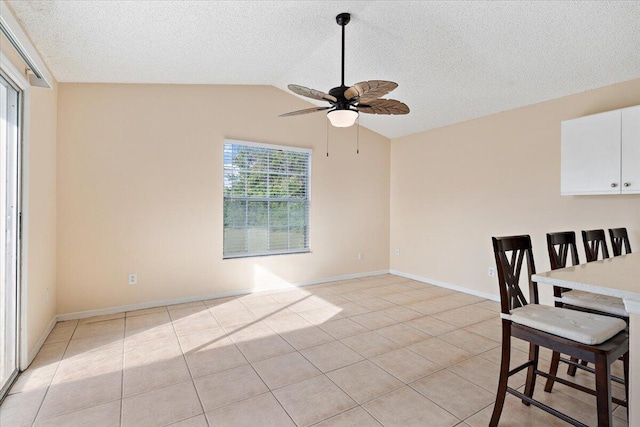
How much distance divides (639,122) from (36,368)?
547 centimetres

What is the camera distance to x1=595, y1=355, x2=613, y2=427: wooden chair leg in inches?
54.8

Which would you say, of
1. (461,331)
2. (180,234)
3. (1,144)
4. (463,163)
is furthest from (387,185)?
(1,144)

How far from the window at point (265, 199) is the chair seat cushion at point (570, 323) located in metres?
3.46

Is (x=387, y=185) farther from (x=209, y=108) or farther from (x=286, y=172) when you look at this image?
(x=209, y=108)

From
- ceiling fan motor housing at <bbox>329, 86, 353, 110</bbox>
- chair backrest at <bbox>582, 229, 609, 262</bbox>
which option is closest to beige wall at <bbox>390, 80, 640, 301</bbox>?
chair backrest at <bbox>582, 229, 609, 262</bbox>

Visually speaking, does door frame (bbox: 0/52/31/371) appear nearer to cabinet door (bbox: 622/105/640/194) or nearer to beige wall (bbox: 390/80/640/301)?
beige wall (bbox: 390/80/640/301)

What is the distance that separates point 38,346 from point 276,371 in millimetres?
2109

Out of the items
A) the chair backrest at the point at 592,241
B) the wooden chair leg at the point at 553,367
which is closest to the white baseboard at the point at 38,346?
the wooden chair leg at the point at 553,367

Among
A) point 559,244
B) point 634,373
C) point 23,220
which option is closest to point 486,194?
point 559,244

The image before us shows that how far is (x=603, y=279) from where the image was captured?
1.45m

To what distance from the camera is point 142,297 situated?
3.81 m

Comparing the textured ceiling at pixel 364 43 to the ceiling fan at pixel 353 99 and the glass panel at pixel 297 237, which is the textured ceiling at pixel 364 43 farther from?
the glass panel at pixel 297 237

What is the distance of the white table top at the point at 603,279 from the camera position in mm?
1273

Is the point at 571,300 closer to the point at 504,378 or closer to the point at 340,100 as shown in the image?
the point at 504,378
